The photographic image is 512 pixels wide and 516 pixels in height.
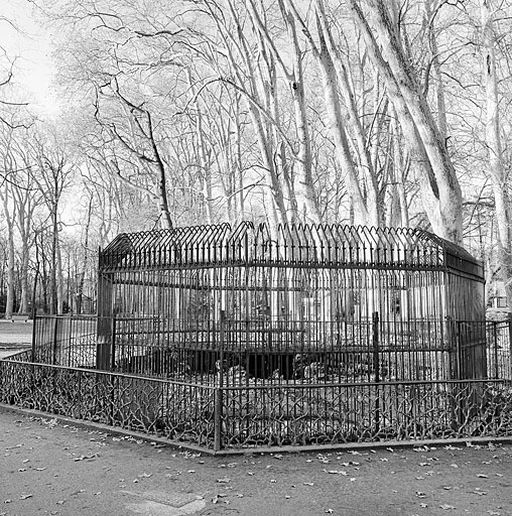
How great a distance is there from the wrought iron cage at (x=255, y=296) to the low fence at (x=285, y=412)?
0.62m

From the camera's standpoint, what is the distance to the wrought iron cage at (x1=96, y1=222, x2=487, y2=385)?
7.84 meters

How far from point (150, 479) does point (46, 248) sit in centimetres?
4664

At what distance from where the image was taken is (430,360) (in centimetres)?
824

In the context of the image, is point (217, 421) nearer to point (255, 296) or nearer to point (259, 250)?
point (259, 250)

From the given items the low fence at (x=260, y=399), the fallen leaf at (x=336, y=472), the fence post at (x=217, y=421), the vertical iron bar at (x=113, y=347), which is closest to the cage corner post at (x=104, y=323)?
the low fence at (x=260, y=399)

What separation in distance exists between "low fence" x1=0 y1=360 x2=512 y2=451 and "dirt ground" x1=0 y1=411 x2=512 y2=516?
1.05 feet

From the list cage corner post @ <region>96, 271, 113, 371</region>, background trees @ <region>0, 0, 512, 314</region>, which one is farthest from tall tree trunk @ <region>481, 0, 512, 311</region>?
cage corner post @ <region>96, 271, 113, 371</region>

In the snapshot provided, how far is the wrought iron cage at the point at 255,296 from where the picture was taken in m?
7.84

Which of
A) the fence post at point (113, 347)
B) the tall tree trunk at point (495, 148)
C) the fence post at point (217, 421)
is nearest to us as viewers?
the fence post at point (217, 421)

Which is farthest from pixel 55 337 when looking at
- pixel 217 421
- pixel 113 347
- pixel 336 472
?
pixel 336 472

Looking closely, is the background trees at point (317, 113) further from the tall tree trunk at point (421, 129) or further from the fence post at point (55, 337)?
the fence post at point (55, 337)

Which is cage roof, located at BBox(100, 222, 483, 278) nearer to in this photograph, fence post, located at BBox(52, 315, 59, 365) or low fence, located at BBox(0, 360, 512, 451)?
low fence, located at BBox(0, 360, 512, 451)

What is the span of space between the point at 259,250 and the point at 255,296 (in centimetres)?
190

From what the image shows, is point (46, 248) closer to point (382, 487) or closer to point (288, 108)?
point (288, 108)
